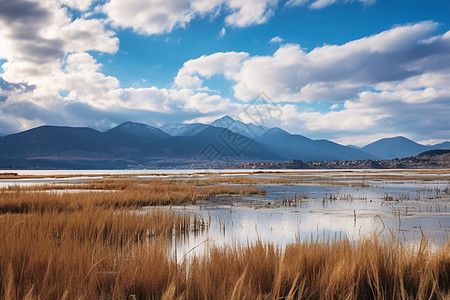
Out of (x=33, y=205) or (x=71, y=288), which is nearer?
(x=71, y=288)

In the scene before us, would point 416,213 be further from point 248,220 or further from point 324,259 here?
point 324,259

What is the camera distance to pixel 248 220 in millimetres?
14828

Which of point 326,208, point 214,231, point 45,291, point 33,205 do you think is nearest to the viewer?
point 45,291

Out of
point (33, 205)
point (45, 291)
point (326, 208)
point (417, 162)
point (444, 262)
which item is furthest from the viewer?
point (417, 162)

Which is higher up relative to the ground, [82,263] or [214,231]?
[82,263]

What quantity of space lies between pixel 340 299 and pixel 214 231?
26.1 ft

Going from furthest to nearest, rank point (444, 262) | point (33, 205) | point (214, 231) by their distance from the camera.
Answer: point (33, 205), point (214, 231), point (444, 262)

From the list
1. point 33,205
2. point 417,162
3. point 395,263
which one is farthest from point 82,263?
point 417,162

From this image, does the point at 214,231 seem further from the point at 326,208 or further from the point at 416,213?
the point at 416,213

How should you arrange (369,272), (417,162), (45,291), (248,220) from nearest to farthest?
(45,291), (369,272), (248,220), (417,162)

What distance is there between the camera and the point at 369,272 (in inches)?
218

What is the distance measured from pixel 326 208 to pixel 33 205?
15.1m

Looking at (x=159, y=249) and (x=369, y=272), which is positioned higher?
(x=159, y=249)

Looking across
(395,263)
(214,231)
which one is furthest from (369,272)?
(214,231)
